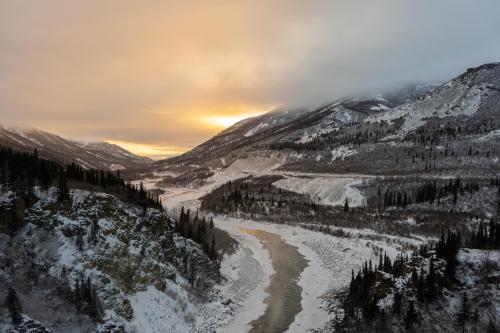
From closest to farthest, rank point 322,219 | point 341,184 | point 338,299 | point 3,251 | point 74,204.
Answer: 1. point 3,251
2. point 74,204
3. point 338,299
4. point 322,219
5. point 341,184

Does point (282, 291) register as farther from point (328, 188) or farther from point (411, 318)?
point (328, 188)

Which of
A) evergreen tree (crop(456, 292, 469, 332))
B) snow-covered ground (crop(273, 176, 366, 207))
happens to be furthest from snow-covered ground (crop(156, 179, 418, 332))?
snow-covered ground (crop(273, 176, 366, 207))

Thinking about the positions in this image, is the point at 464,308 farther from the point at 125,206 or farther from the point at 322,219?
the point at 322,219

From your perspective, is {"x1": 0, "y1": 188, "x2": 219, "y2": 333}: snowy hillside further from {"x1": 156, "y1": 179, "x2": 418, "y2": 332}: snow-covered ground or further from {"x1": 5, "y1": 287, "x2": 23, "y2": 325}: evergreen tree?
{"x1": 156, "y1": 179, "x2": 418, "y2": 332}: snow-covered ground

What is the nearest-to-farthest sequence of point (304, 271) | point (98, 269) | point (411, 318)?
point (411, 318), point (98, 269), point (304, 271)

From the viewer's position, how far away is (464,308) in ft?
88.7

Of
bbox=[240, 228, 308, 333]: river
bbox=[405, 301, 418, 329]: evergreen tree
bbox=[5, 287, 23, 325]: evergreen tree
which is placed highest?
bbox=[5, 287, 23, 325]: evergreen tree

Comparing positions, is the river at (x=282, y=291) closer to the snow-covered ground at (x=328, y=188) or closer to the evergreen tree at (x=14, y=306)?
the evergreen tree at (x=14, y=306)

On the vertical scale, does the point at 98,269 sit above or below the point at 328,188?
below

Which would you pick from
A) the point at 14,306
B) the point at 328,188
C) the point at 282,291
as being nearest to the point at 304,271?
the point at 282,291

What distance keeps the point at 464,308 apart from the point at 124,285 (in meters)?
21.0

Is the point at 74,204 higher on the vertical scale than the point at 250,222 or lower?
higher

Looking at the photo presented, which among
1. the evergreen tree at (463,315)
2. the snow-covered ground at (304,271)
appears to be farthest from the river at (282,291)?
the evergreen tree at (463,315)

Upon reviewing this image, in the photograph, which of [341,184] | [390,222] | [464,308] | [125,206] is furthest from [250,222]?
[464,308]
